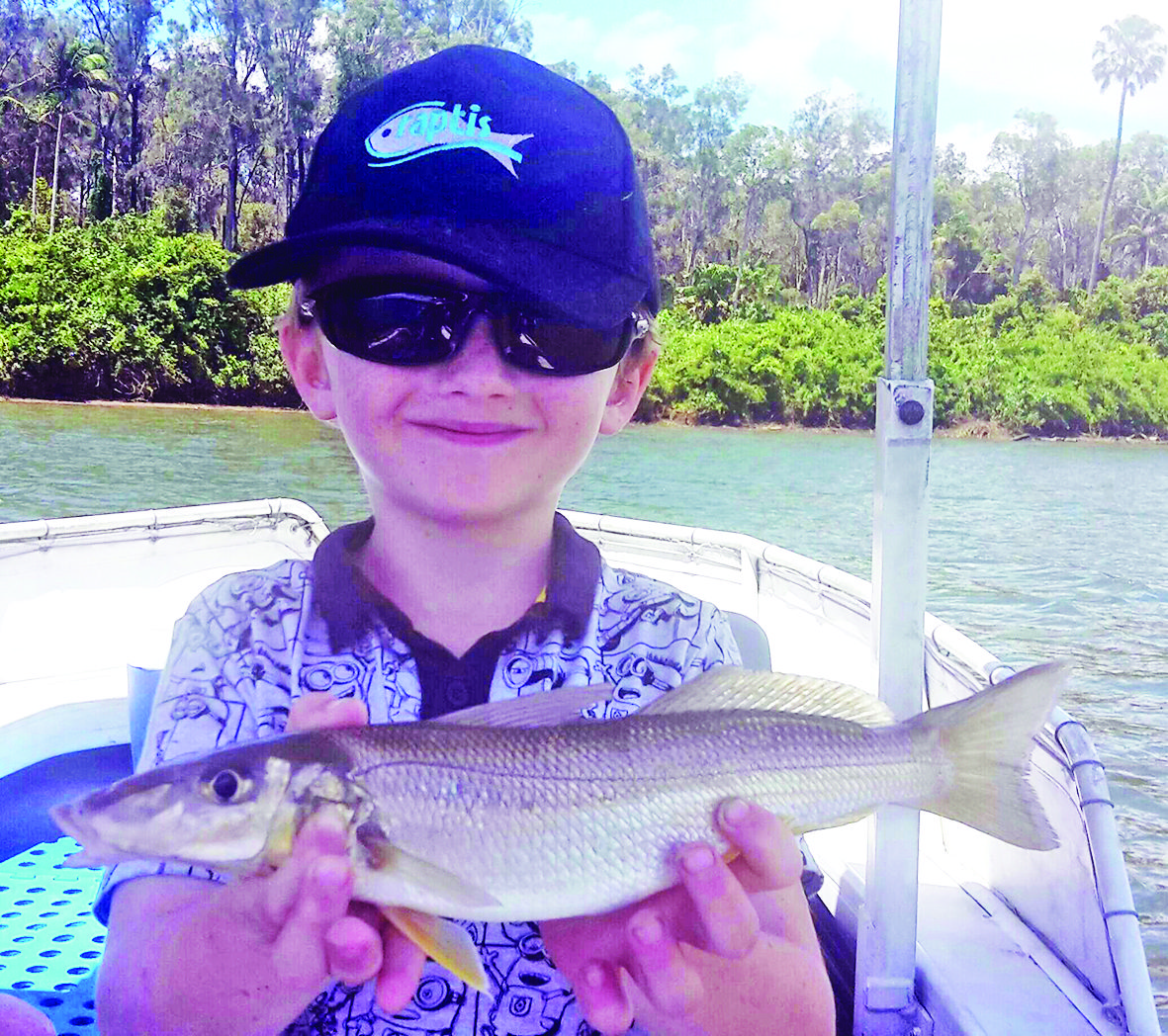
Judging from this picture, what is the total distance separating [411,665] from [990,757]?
823mm

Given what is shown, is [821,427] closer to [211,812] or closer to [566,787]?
[566,787]

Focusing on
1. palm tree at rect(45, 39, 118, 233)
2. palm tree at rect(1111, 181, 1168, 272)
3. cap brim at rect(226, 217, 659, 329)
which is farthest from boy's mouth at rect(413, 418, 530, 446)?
palm tree at rect(1111, 181, 1168, 272)

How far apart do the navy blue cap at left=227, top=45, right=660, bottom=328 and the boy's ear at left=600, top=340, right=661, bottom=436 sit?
0.65 feet

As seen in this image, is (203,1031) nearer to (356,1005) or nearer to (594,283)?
(356,1005)

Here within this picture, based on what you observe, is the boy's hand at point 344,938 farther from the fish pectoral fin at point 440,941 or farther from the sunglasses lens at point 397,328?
the sunglasses lens at point 397,328

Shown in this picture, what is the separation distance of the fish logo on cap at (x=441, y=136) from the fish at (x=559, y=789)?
0.74m

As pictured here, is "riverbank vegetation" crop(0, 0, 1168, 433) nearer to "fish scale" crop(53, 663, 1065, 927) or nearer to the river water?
the river water

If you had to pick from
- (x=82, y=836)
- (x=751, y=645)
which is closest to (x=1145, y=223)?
(x=751, y=645)

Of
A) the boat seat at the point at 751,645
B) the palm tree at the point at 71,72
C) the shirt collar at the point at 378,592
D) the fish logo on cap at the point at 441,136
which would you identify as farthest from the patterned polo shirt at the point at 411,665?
the palm tree at the point at 71,72

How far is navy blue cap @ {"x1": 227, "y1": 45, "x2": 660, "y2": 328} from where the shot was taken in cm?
148

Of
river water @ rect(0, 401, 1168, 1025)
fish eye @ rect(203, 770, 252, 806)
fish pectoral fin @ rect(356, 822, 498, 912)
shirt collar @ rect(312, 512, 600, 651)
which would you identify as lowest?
river water @ rect(0, 401, 1168, 1025)

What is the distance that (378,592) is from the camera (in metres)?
1.71

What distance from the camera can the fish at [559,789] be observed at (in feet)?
4.02

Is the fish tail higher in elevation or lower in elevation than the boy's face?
lower
